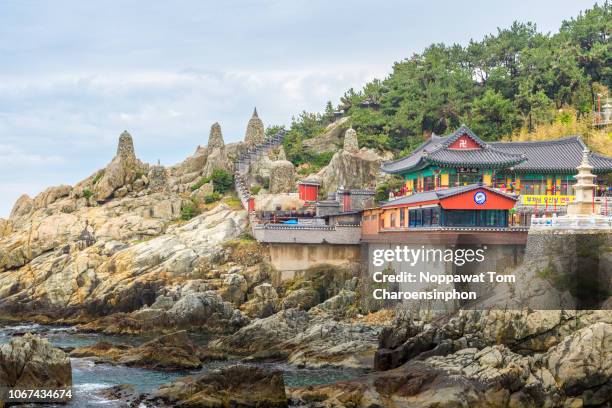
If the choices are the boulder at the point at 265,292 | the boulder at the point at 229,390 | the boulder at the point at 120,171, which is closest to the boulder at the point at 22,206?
the boulder at the point at 120,171

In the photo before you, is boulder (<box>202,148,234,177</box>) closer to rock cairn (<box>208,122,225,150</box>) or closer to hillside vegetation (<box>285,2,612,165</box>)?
rock cairn (<box>208,122,225,150</box>)

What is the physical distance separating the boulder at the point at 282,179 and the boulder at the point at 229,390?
3422 cm

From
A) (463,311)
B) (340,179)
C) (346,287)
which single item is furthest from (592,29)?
(463,311)

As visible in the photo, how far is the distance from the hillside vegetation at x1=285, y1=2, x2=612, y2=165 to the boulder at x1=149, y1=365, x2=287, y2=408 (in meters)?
41.5

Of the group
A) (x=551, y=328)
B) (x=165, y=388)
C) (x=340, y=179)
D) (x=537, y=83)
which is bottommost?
(x=165, y=388)

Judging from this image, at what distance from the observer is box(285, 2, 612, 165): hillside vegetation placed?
69.8 meters

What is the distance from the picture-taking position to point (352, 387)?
3334 cm

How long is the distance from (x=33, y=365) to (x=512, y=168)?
36.1 m

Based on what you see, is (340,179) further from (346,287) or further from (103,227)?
(103,227)

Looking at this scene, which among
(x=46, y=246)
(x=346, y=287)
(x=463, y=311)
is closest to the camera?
(x=463, y=311)

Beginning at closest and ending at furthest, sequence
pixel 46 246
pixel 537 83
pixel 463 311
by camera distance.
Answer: pixel 463 311 < pixel 46 246 < pixel 537 83

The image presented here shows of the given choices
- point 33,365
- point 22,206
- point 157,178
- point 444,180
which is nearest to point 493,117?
point 444,180

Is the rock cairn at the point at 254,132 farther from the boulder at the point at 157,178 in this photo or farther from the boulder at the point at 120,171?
the boulder at the point at 120,171

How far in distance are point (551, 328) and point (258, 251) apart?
963 inches
